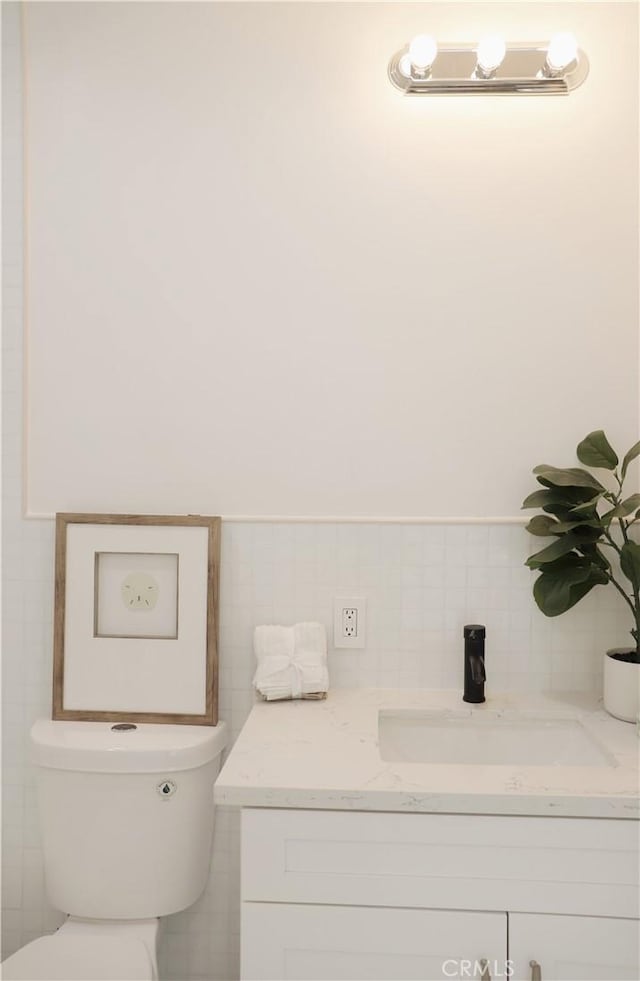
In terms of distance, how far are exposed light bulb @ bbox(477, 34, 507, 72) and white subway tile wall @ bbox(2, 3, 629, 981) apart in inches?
36.6

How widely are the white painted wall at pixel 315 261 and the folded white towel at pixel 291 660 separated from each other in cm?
26

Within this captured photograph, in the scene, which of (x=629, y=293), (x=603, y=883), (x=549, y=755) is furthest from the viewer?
(x=629, y=293)

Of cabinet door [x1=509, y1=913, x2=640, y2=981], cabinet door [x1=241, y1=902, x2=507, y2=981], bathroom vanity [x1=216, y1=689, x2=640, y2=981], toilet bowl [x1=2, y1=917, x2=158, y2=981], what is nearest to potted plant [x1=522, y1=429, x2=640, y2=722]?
bathroom vanity [x1=216, y1=689, x2=640, y2=981]

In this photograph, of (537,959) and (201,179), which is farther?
(201,179)

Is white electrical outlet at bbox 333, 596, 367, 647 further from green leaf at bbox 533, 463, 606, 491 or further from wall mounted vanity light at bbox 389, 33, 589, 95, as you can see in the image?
wall mounted vanity light at bbox 389, 33, 589, 95

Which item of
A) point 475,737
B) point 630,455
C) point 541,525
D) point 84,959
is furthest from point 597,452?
point 84,959

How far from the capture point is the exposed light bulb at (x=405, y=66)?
5.49 ft

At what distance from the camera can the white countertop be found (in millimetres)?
1293

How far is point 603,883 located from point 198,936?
3.19ft

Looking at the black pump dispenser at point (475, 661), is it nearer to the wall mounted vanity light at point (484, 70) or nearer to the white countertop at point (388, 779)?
the white countertop at point (388, 779)

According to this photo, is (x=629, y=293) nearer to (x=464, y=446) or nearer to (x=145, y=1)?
(x=464, y=446)

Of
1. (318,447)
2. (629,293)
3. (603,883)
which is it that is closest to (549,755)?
(603,883)

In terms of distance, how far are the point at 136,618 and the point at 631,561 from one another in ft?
3.37

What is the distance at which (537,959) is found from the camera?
1316mm
